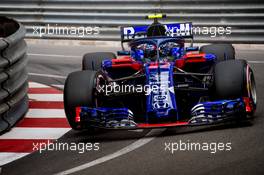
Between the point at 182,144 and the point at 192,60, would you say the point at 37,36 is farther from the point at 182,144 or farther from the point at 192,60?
the point at 182,144

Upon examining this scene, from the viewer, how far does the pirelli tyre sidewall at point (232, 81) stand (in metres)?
8.53

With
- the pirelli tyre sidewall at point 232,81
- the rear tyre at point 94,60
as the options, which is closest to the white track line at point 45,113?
the rear tyre at point 94,60

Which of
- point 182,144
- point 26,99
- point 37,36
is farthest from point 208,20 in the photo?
point 182,144

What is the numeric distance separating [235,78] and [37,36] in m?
10.1

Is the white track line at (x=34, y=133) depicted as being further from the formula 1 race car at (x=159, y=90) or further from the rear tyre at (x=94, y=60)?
the rear tyre at (x=94, y=60)

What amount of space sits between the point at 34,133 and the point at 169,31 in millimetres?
2877

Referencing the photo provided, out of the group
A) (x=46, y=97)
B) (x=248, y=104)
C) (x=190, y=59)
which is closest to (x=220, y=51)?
(x=190, y=59)

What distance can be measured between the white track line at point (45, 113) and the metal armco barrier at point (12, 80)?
0.41 feet

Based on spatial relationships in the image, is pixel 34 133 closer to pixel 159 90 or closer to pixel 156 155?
pixel 159 90

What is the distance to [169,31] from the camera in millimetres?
10836

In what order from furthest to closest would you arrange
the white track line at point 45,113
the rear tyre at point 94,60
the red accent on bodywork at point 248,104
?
the rear tyre at point 94,60
the white track line at point 45,113
the red accent on bodywork at point 248,104

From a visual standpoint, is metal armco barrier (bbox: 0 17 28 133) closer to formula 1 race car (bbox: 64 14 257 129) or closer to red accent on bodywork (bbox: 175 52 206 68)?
formula 1 race car (bbox: 64 14 257 129)

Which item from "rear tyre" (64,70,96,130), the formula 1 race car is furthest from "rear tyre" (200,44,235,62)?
"rear tyre" (64,70,96,130)

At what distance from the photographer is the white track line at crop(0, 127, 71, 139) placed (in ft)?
28.8
